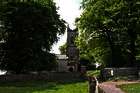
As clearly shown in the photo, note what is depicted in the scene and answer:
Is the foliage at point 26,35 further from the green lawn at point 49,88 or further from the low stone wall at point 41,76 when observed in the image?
the green lawn at point 49,88

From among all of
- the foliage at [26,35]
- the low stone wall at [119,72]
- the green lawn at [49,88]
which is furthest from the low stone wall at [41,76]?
the green lawn at [49,88]

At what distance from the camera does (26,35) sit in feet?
224

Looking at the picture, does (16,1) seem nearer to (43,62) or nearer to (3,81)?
(43,62)

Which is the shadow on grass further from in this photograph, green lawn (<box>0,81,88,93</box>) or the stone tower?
the stone tower

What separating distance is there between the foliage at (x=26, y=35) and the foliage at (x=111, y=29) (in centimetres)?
609

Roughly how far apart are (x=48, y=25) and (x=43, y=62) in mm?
5994

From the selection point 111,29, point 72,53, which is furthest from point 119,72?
point 72,53

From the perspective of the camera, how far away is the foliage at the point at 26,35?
222ft

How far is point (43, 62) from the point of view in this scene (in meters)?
69.0

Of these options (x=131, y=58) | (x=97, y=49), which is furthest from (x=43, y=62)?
(x=131, y=58)

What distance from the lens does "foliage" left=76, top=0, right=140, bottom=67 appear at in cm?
5716

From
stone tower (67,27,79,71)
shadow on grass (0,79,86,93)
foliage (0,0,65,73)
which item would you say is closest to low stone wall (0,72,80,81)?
foliage (0,0,65,73)

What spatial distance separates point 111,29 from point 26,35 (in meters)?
13.3

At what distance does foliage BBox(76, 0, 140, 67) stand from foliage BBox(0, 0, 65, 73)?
6089 mm
